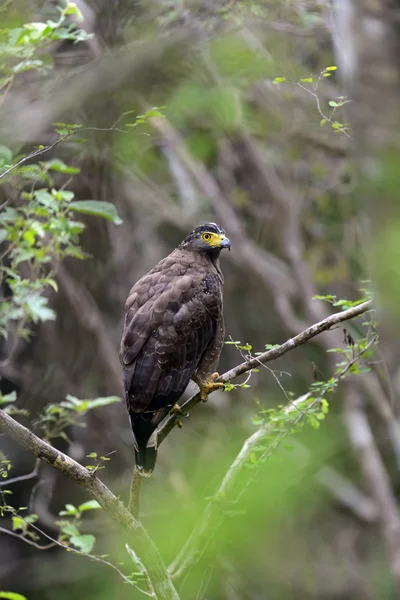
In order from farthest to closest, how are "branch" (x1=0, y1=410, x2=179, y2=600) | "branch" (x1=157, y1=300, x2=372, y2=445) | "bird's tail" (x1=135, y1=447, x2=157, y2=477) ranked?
"bird's tail" (x1=135, y1=447, x2=157, y2=477), "branch" (x1=157, y1=300, x2=372, y2=445), "branch" (x1=0, y1=410, x2=179, y2=600)

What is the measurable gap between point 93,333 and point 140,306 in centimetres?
322

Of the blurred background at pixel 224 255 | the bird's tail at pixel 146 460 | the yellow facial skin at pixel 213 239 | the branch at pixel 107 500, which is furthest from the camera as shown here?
the blurred background at pixel 224 255

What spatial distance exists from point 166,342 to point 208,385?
0.25m

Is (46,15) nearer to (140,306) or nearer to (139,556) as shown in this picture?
(140,306)

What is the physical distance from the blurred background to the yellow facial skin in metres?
0.93

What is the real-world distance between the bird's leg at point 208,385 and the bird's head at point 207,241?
2.33 feet

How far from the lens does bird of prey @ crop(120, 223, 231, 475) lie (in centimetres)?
345

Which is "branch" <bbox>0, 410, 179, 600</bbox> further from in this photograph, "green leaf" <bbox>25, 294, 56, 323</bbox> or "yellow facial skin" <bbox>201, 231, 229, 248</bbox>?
"yellow facial skin" <bbox>201, 231, 229, 248</bbox>

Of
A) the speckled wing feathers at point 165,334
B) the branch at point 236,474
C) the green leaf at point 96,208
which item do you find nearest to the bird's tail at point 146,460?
the speckled wing feathers at point 165,334

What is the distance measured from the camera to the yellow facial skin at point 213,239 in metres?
4.07

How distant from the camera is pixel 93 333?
683 centimetres

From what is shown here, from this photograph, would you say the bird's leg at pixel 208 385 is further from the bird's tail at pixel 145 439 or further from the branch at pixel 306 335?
the branch at pixel 306 335

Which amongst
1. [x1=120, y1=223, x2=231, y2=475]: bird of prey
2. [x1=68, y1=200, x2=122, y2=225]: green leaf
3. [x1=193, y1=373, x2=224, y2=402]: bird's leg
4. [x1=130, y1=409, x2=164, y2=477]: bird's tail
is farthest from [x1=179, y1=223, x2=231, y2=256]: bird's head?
[x1=130, y1=409, x2=164, y2=477]: bird's tail

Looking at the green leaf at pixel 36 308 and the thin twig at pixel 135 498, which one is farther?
the green leaf at pixel 36 308
